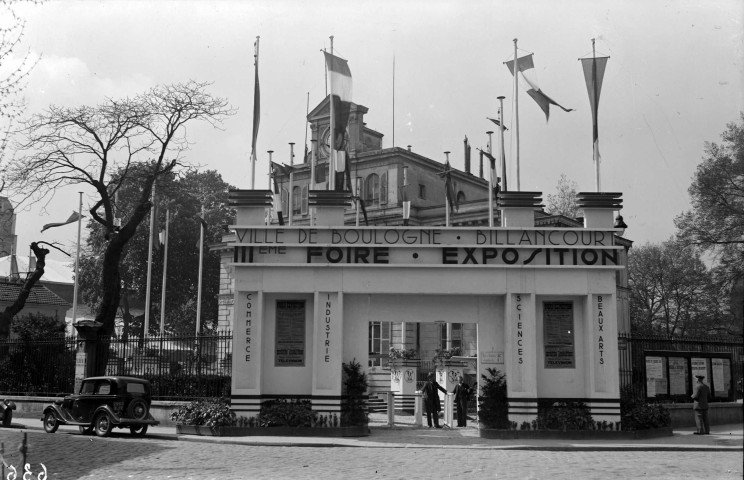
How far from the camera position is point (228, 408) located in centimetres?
2311

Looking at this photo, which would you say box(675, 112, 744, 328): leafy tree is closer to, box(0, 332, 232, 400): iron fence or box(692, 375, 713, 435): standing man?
box(692, 375, 713, 435): standing man

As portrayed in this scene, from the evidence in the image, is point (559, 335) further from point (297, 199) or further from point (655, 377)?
point (297, 199)

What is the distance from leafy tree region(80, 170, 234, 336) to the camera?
225 ft

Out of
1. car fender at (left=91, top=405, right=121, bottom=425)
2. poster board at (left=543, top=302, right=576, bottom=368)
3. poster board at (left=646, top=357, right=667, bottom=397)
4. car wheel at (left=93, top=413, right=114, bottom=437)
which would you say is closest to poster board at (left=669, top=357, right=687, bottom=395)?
poster board at (left=646, top=357, right=667, bottom=397)

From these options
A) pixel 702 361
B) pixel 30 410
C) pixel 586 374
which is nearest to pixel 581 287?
pixel 586 374

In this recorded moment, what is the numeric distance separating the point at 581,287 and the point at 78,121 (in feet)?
67.4

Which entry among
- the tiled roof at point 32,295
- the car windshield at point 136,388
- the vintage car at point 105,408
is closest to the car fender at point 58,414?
the vintage car at point 105,408

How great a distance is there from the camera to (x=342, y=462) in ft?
56.0

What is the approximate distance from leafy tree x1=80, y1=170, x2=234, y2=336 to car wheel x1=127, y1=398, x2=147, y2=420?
140ft

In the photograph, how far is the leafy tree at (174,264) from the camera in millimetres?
68562

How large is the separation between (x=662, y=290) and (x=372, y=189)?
24.4 m

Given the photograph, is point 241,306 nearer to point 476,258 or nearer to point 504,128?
point 476,258

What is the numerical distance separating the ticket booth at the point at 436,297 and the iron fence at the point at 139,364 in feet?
7.99

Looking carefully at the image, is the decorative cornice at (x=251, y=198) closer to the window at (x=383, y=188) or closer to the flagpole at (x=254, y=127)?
the flagpole at (x=254, y=127)
